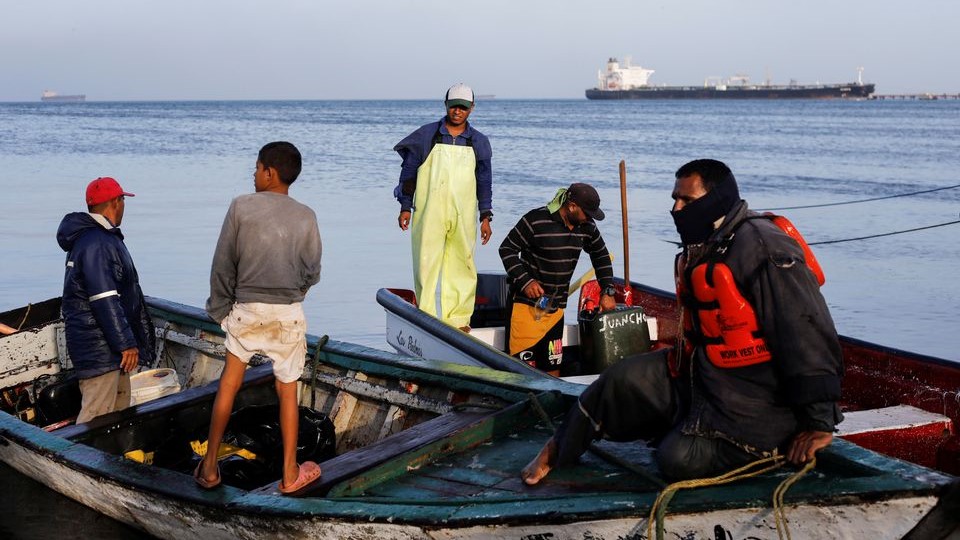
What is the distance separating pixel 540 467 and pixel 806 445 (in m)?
1.11

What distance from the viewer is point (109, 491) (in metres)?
5.14

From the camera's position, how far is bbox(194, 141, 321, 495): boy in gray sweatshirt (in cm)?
430

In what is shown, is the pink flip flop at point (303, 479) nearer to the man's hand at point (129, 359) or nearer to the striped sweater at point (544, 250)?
the man's hand at point (129, 359)

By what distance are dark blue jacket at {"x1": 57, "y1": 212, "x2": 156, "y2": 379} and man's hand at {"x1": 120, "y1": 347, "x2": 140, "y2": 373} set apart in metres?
0.03

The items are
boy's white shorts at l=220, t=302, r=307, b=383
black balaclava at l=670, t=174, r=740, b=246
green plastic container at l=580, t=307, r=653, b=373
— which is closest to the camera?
black balaclava at l=670, t=174, r=740, b=246

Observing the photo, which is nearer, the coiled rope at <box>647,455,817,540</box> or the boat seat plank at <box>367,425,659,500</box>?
the coiled rope at <box>647,455,817,540</box>

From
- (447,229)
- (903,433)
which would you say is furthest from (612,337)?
(903,433)

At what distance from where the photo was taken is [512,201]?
2339 cm

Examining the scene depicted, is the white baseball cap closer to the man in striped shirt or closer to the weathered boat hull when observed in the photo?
the man in striped shirt

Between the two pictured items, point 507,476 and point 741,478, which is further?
point 507,476

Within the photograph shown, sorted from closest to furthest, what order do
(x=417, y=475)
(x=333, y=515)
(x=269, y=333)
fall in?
(x=333, y=515) → (x=269, y=333) → (x=417, y=475)

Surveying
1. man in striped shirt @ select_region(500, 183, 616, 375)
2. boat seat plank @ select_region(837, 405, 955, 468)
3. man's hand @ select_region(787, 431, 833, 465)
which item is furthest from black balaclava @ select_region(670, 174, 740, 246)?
man in striped shirt @ select_region(500, 183, 616, 375)

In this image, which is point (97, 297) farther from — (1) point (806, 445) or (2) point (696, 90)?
(2) point (696, 90)

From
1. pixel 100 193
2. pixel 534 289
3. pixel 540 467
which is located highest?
pixel 100 193
